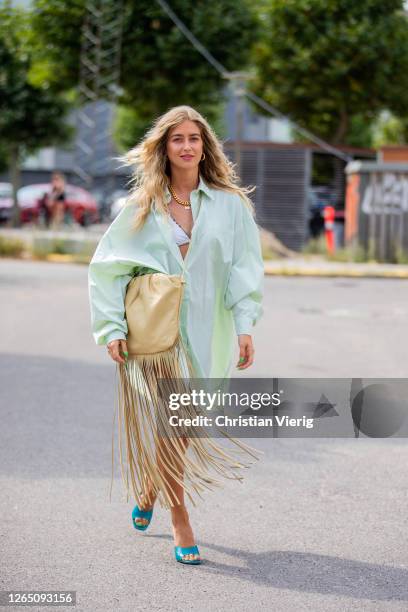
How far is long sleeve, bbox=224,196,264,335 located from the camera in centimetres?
428

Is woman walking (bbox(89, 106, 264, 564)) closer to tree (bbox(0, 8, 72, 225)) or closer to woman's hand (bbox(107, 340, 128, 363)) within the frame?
woman's hand (bbox(107, 340, 128, 363))

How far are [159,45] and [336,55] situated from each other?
7.18 metres

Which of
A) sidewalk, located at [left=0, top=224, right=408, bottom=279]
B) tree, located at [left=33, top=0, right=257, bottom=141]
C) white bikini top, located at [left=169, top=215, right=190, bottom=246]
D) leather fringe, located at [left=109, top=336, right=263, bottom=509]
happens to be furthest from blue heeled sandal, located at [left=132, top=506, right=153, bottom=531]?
tree, located at [left=33, top=0, right=257, bottom=141]

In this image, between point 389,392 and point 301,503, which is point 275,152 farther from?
point 301,503

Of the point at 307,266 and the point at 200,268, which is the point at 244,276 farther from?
the point at 307,266

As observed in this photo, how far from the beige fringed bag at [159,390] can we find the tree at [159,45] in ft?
95.1

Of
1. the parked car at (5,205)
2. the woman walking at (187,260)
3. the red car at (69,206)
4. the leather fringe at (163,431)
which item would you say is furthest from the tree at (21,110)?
the leather fringe at (163,431)

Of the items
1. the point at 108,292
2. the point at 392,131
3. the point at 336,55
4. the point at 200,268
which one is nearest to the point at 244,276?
the point at 200,268

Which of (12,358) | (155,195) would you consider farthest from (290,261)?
(155,195)

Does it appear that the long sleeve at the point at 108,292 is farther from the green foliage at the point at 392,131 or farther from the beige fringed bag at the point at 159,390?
the green foliage at the point at 392,131

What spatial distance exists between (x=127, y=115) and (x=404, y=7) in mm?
19126

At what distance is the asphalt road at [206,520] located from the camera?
3.83 metres

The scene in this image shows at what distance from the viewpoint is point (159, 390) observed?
13.6ft

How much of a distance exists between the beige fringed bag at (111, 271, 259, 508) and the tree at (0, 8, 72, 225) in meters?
36.7
